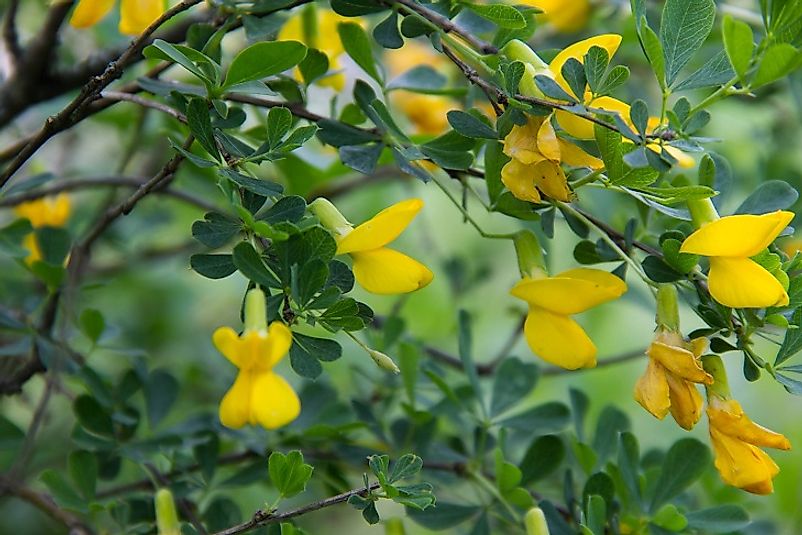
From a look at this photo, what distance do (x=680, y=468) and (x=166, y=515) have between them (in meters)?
0.42

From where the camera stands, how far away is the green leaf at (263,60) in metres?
0.58

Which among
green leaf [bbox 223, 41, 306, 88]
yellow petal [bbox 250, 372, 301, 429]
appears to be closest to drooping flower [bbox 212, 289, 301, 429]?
yellow petal [bbox 250, 372, 301, 429]

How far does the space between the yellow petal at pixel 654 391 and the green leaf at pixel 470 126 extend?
18 centimetres

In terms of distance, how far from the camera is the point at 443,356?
3.49 ft

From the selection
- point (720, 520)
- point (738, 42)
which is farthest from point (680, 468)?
point (738, 42)

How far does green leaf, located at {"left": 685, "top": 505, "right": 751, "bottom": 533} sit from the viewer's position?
0.73m

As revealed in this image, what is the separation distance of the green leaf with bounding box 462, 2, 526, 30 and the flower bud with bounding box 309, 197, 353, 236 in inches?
6.4

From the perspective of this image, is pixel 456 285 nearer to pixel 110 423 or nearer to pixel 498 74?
pixel 110 423

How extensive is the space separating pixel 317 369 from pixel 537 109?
21 cm

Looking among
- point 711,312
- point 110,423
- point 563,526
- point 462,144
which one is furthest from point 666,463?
point 110,423

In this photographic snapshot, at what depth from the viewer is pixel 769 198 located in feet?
2.24

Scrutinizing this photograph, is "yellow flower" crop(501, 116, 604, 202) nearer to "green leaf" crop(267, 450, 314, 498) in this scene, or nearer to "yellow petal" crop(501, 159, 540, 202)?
"yellow petal" crop(501, 159, 540, 202)

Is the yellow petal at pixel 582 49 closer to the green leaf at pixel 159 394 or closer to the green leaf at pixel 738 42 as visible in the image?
the green leaf at pixel 738 42

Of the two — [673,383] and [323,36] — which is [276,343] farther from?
[323,36]
